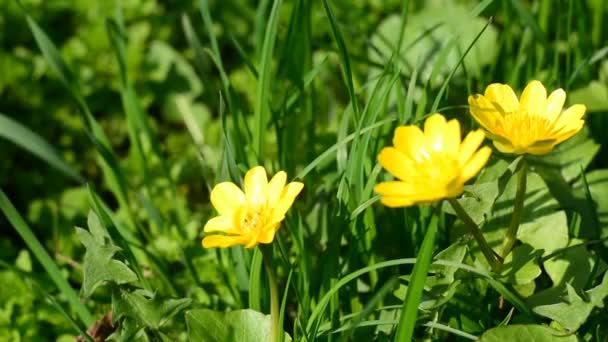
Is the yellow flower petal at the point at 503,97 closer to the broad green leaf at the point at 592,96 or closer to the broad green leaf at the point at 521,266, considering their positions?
the broad green leaf at the point at 521,266

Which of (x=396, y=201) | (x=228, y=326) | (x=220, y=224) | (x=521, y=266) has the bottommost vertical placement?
(x=228, y=326)

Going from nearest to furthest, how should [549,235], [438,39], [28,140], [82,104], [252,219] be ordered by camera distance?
[252,219] < [549,235] < [28,140] < [82,104] < [438,39]

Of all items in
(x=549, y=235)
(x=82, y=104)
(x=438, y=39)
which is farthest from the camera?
(x=438, y=39)

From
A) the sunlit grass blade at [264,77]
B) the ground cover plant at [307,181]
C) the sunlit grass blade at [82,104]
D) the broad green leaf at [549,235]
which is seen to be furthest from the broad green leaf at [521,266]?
the sunlit grass blade at [82,104]

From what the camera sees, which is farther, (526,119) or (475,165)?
(526,119)

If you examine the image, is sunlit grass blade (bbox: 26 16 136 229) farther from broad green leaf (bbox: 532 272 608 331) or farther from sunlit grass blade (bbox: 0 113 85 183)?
broad green leaf (bbox: 532 272 608 331)

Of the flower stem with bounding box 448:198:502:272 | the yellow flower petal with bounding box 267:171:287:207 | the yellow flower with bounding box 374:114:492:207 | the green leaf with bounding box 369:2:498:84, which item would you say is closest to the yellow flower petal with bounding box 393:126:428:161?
the yellow flower with bounding box 374:114:492:207

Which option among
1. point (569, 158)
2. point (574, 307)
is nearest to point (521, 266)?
point (574, 307)

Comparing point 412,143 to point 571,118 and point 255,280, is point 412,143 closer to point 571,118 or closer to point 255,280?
point 571,118
